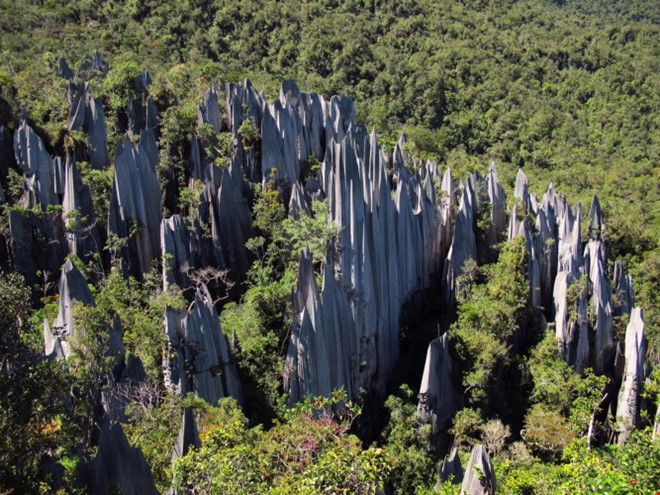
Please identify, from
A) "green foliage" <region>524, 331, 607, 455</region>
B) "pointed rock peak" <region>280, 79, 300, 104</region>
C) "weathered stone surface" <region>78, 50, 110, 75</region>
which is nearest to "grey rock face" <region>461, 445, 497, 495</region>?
"green foliage" <region>524, 331, 607, 455</region>

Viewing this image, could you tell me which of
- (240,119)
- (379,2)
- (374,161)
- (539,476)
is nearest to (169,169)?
(240,119)

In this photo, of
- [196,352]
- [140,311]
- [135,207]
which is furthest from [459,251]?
[135,207]

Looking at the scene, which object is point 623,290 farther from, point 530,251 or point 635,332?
point 530,251

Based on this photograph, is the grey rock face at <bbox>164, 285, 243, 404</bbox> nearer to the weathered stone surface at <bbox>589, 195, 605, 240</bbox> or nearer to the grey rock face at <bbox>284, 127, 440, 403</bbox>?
the grey rock face at <bbox>284, 127, 440, 403</bbox>

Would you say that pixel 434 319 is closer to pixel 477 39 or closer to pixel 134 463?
pixel 134 463

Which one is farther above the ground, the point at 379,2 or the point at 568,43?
the point at 379,2
